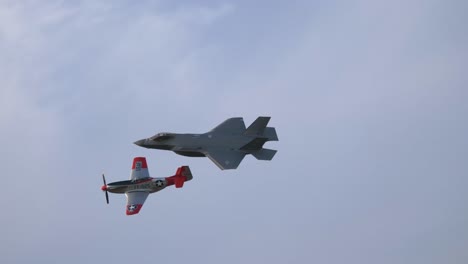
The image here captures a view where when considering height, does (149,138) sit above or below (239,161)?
above

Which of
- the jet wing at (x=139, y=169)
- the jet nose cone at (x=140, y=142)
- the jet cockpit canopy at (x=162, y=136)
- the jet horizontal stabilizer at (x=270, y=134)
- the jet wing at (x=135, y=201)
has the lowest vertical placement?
the jet wing at (x=135, y=201)

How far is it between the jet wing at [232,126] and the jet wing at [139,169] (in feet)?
36.8

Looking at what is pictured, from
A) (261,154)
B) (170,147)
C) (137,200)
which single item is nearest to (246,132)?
(261,154)

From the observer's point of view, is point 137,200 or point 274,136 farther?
point 274,136

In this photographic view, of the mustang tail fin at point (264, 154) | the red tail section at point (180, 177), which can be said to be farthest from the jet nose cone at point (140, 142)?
the mustang tail fin at point (264, 154)

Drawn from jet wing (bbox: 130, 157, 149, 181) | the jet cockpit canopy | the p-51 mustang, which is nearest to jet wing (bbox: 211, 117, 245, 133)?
the jet cockpit canopy

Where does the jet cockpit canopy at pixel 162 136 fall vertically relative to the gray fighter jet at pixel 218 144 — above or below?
above

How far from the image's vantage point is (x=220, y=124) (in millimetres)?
103500

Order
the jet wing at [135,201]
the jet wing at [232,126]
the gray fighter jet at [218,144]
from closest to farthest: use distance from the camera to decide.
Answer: the jet wing at [135,201] → the gray fighter jet at [218,144] → the jet wing at [232,126]

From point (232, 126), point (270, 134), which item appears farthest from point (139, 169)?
point (270, 134)

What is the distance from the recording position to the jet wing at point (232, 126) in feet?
335

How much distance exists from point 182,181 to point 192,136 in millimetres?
6548

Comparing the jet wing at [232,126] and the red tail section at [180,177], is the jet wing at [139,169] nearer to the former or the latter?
the red tail section at [180,177]

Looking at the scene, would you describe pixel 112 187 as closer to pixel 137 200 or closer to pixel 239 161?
pixel 137 200
